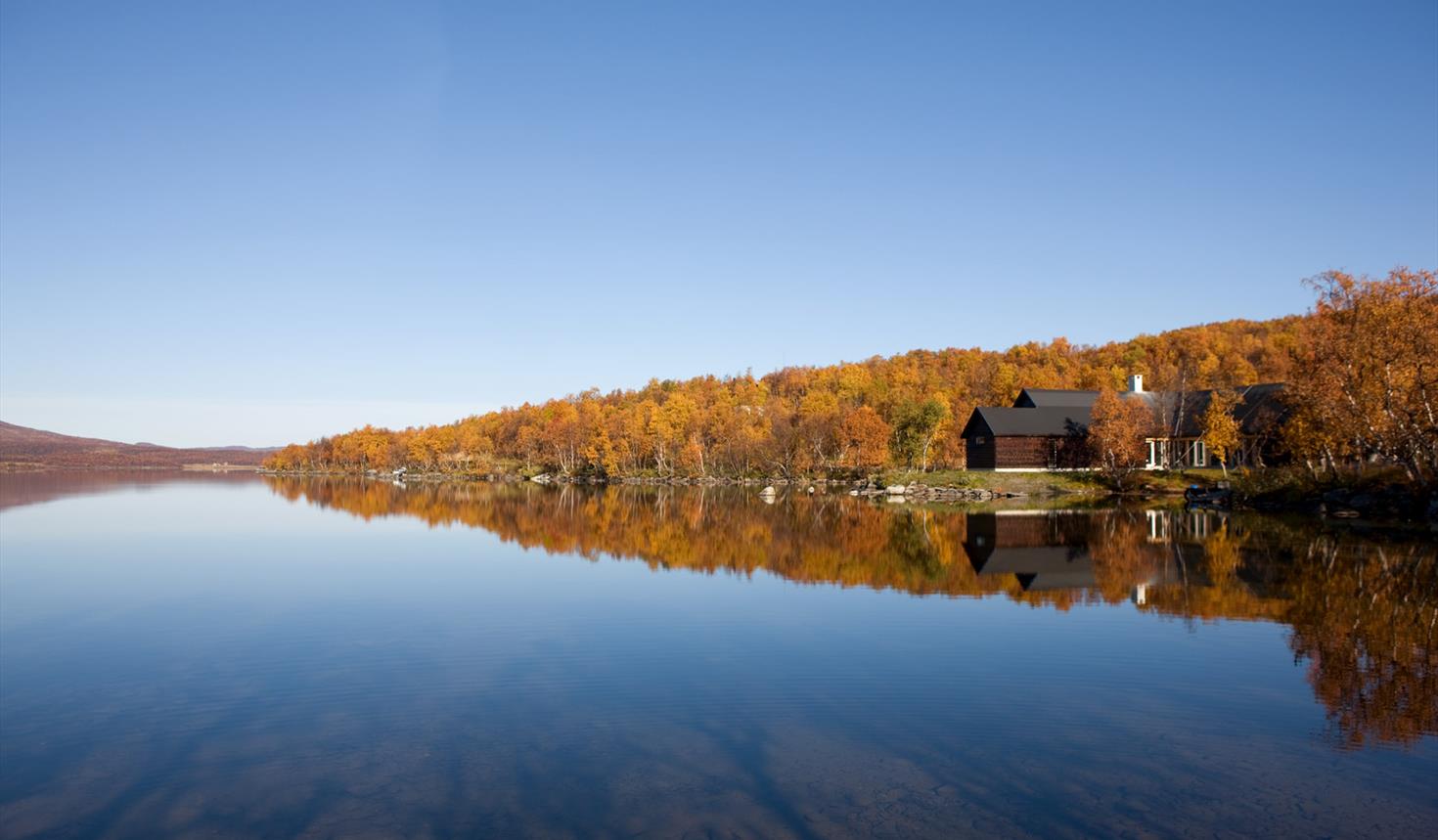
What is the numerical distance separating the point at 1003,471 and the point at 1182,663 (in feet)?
155

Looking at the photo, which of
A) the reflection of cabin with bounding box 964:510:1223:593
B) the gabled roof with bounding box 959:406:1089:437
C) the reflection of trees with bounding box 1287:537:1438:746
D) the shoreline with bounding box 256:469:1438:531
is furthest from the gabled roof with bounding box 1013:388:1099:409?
the reflection of trees with bounding box 1287:537:1438:746

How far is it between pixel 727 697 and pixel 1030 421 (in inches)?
2126

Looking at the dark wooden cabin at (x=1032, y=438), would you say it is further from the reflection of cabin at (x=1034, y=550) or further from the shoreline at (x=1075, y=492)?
the reflection of cabin at (x=1034, y=550)

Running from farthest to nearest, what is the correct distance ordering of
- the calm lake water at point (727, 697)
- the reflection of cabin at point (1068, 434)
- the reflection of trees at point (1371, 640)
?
the reflection of cabin at point (1068, 434) < the reflection of trees at point (1371, 640) < the calm lake water at point (727, 697)

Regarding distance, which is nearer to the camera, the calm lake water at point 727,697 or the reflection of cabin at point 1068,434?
the calm lake water at point 727,697

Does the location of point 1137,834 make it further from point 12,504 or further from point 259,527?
point 12,504

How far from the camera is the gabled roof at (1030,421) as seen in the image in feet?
195

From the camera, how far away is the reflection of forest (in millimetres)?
11180

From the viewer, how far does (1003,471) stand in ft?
187

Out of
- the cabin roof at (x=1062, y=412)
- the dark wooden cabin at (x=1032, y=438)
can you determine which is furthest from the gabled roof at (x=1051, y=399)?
the dark wooden cabin at (x=1032, y=438)

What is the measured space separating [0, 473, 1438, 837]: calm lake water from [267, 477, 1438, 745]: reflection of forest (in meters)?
0.11

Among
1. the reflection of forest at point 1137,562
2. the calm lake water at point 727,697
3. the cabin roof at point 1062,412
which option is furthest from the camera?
the cabin roof at point 1062,412

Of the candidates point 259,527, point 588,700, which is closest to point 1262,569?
point 588,700

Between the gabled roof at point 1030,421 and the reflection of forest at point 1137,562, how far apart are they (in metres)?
20.7
